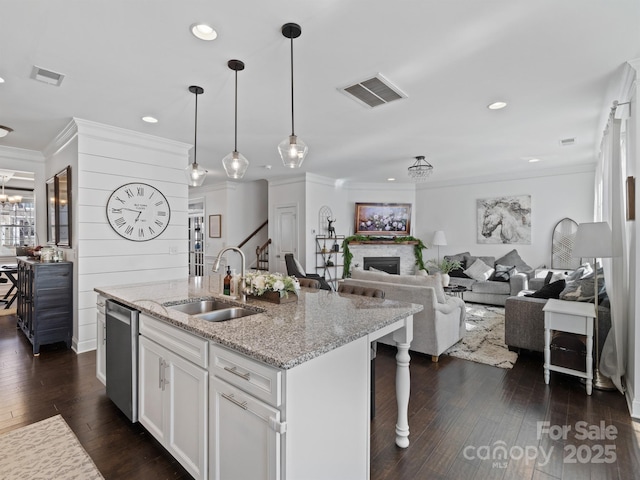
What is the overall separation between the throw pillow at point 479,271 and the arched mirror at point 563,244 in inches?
47.0

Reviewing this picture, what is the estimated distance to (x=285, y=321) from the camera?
5.98 ft

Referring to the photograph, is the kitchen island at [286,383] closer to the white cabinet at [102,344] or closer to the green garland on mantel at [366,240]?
the white cabinet at [102,344]

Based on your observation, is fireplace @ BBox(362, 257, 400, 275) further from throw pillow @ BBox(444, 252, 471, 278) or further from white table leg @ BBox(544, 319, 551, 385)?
white table leg @ BBox(544, 319, 551, 385)

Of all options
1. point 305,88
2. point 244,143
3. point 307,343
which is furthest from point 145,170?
point 307,343

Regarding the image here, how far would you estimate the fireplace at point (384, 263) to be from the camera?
7.93 metres

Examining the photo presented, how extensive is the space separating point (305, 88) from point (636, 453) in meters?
3.63

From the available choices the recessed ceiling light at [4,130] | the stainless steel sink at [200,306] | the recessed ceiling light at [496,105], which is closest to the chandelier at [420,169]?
the recessed ceiling light at [496,105]

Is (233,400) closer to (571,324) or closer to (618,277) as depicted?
(571,324)

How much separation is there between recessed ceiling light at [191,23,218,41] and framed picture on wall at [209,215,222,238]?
6.17 meters

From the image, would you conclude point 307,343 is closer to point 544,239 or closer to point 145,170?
point 145,170

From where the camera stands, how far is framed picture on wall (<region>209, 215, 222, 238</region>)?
8.11m

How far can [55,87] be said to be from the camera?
2.94 meters

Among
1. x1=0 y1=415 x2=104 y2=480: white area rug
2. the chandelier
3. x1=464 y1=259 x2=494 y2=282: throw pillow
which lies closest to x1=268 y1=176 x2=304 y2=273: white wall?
the chandelier

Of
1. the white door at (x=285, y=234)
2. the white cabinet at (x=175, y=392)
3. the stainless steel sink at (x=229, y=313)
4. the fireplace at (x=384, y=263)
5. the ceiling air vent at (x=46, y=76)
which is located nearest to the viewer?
the white cabinet at (x=175, y=392)
